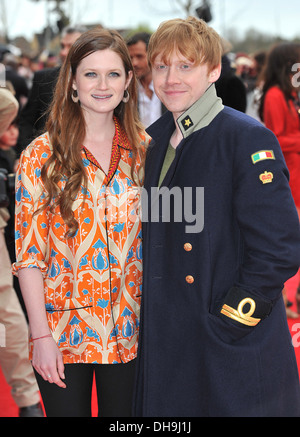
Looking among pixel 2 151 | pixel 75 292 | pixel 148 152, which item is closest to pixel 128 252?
pixel 75 292

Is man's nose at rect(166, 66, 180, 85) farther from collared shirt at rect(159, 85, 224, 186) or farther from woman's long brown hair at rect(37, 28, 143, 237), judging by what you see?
woman's long brown hair at rect(37, 28, 143, 237)

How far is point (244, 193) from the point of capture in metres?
1.78

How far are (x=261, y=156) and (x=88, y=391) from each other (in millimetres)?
1074

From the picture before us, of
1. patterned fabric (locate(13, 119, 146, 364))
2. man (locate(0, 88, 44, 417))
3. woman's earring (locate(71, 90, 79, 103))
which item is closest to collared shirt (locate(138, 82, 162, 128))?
man (locate(0, 88, 44, 417))

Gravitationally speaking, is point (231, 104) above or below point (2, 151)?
above

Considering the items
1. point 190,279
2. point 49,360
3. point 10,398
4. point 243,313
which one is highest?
point 190,279

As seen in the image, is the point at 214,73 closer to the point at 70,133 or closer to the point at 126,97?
the point at 126,97

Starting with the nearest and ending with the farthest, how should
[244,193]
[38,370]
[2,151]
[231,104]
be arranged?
[244,193] < [38,370] < [2,151] < [231,104]

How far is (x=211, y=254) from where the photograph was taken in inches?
73.3

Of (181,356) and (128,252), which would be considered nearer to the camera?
(181,356)

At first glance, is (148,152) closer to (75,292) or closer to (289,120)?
(75,292)

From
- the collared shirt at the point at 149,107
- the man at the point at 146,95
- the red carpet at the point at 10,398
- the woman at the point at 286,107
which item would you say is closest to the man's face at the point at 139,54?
the man at the point at 146,95

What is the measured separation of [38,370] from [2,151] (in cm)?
203

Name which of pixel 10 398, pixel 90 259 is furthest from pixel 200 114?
pixel 10 398
